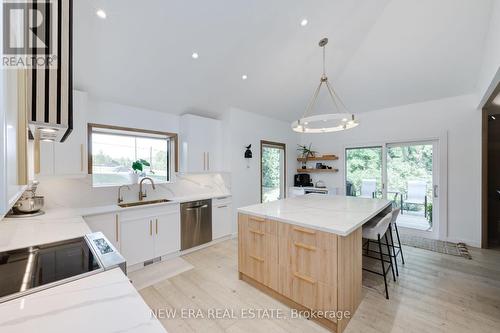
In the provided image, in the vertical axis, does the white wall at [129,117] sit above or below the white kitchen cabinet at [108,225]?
above

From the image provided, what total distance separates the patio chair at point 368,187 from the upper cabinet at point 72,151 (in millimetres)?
5051

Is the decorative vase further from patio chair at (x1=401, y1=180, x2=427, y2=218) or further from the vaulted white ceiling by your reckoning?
patio chair at (x1=401, y1=180, x2=427, y2=218)

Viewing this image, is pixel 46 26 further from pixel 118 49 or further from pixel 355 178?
pixel 355 178

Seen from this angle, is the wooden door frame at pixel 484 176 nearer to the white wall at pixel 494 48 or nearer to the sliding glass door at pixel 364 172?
the white wall at pixel 494 48

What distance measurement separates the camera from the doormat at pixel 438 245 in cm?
330

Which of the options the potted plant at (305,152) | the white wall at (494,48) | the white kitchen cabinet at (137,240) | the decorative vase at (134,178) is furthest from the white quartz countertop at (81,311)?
the potted plant at (305,152)

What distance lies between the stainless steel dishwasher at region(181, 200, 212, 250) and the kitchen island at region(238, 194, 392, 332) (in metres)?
1.22

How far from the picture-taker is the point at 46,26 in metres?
0.81

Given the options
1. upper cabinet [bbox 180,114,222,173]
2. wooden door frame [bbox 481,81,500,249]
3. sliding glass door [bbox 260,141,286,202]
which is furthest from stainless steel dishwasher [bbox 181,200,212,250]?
wooden door frame [bbox 481,81,500,249]

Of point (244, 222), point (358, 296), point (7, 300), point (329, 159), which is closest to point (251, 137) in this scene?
point (329, 159)

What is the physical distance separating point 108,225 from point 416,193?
524cm

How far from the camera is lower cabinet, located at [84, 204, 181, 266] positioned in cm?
263

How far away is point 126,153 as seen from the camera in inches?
133

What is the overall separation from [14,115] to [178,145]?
3.34 metres
